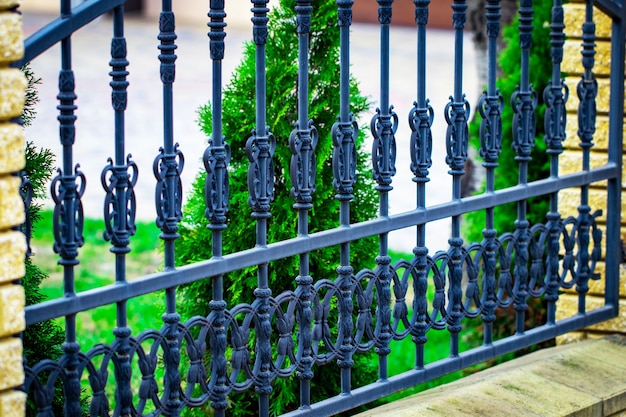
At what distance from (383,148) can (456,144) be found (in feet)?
1.30

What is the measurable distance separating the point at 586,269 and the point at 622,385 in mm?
598

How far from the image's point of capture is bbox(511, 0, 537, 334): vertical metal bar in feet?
12.8

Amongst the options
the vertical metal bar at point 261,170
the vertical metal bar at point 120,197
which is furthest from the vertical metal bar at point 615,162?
the vertical metal bar at point 120,197

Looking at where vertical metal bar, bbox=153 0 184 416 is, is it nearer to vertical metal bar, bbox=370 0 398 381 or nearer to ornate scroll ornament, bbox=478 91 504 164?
vertical metal bar, bbox=370 0 398 381

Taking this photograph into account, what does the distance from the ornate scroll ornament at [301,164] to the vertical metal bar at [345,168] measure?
105mm

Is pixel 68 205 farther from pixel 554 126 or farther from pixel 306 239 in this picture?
pixel 554 126

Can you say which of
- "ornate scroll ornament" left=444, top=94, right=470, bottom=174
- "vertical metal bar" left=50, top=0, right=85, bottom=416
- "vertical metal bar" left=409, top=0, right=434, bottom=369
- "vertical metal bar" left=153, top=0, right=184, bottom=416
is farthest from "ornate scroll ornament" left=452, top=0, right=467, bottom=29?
"vertical metal bar" left=50, top=0, right=85, bottom=416

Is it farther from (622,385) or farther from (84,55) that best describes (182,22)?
(622,385)

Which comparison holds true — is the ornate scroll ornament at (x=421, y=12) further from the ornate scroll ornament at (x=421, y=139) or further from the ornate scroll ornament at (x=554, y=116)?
the ornate scroll ornament at (x=554, y=116)

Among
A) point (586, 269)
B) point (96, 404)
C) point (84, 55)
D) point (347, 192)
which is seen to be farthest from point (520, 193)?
point (84, 55)

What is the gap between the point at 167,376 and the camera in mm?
3000

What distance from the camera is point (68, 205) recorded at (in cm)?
270

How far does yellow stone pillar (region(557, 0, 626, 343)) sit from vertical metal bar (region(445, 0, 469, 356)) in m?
→ 1.00

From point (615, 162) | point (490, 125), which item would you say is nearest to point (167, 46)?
point (490, 125)
